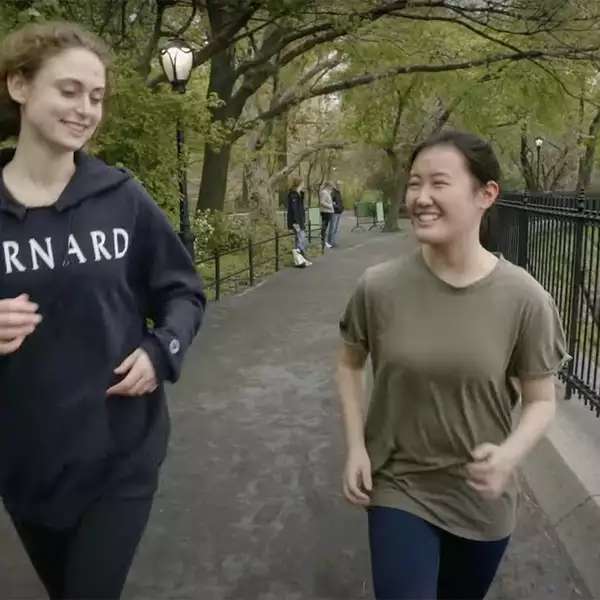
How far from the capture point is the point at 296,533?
13.4 feet

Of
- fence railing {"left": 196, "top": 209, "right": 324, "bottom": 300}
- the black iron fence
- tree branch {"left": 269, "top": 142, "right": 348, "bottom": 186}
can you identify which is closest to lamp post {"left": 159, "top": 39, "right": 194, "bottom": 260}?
fence railing {"left": 196, "top": 209, "right": 324, "bottom": 300}

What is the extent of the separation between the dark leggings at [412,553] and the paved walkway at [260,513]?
1362 millimetres

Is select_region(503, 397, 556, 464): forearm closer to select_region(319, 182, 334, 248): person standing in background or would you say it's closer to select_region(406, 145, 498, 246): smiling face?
select_region(406, 145, 498, 246): smiling face

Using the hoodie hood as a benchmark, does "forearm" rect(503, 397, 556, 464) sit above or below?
below

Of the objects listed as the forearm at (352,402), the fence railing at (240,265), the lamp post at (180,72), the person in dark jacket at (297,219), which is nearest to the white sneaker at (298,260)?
the person in dark jacket at (297,219)

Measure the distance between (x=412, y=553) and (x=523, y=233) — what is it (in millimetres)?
6439

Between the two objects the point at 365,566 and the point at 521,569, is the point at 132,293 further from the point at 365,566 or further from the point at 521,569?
the point at 521,569

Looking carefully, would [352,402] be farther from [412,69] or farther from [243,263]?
[412,69]

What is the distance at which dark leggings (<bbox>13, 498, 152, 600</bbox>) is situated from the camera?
2.11 metres

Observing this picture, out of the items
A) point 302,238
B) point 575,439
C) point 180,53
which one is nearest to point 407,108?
point 302,238

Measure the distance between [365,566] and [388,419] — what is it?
178 cm

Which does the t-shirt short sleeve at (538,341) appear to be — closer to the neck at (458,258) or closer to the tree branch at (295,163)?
the neck at (458,258)

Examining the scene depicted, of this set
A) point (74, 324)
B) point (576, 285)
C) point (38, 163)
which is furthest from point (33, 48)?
point (576, 285)

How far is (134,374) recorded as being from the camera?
2043 millimetres
